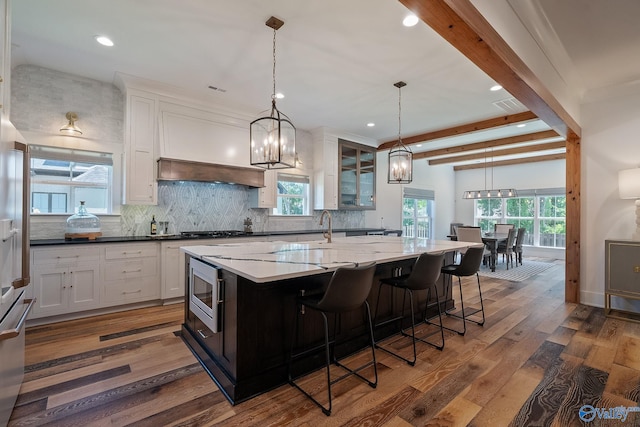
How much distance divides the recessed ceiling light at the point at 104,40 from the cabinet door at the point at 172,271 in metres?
2.22

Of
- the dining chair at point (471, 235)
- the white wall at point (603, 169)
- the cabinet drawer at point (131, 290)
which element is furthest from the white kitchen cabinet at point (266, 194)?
the white wall at point (603, 169)

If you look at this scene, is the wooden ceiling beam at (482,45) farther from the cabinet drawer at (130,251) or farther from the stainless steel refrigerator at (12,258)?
the cabinet drawer at (130,251)

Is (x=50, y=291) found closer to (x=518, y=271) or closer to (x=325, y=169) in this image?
(x=325, y=169)

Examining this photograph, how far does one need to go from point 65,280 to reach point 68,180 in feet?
4.15

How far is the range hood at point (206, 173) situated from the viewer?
3.95 meters

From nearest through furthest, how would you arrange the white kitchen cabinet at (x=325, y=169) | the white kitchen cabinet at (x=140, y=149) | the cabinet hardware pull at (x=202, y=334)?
the cabinet hardware pull at (x=202, y=334) → the white kitchen cabinet at (x=140, y=149) → the white kitchen cabinet at (x=325, y=169)

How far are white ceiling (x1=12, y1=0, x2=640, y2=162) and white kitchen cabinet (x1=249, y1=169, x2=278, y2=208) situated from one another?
123 centimetres

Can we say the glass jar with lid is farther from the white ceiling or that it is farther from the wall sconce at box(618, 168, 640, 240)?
the wall sconce at box(618, 168, 640, 240)

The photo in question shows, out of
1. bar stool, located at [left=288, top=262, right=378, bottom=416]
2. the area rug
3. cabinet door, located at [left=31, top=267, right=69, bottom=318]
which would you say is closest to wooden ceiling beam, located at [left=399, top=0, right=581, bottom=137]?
bar stool, located at [left=288, top=262, right=378, bottom=416]

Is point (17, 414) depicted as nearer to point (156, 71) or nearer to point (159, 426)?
point (159, 426)

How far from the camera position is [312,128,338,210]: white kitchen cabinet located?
5746 mm

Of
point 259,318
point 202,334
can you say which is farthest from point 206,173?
point 259,318

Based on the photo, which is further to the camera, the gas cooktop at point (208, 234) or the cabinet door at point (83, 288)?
the gas cooktop at point (208, 234)

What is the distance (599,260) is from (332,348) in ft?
13.2
